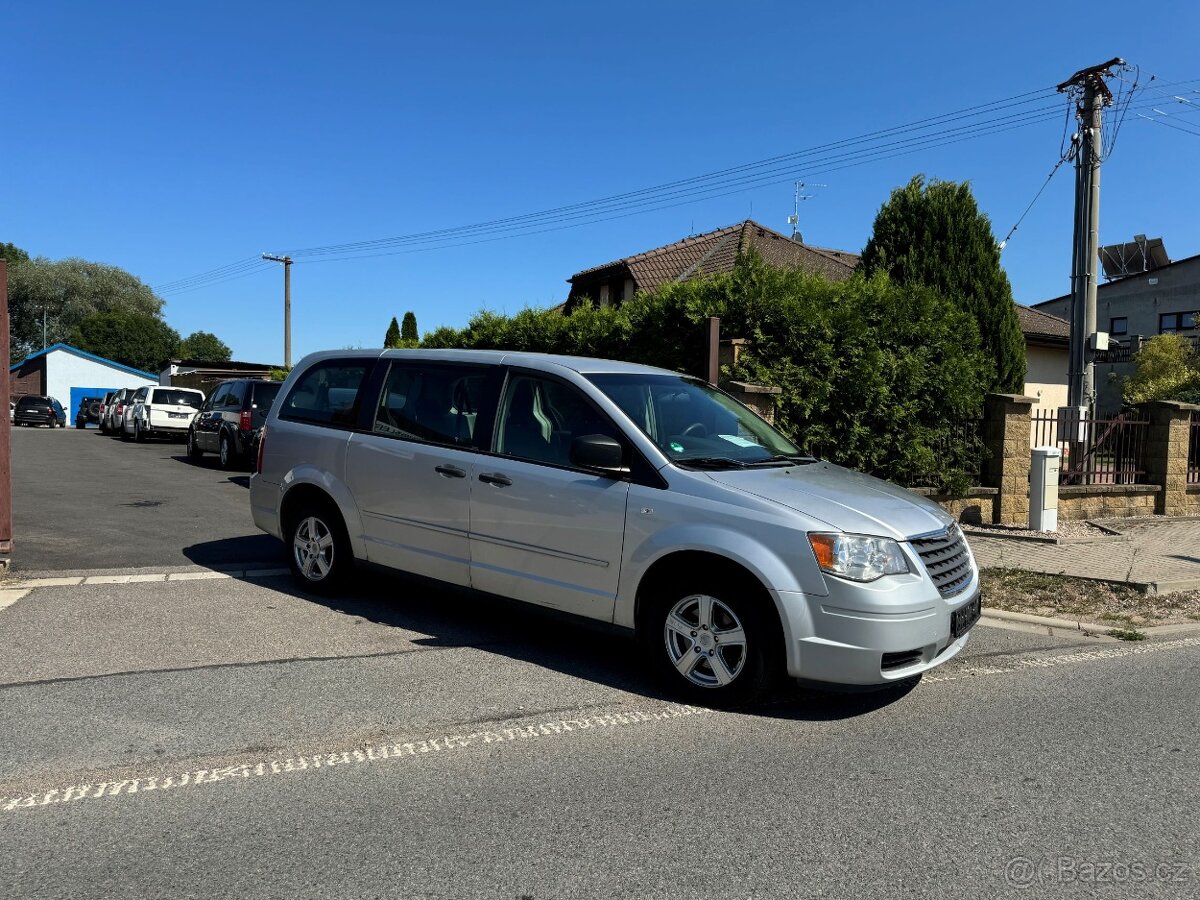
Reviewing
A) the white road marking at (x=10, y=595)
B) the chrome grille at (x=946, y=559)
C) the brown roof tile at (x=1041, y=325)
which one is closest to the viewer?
the chrome grille at (x=946, y=559)

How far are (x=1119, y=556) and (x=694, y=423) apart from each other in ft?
22.0

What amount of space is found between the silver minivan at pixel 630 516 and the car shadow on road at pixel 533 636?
13 centimetres

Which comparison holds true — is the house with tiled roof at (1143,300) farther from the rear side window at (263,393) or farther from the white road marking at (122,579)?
the white road marking at (122,579)

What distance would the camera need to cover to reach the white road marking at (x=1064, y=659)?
5516 mm

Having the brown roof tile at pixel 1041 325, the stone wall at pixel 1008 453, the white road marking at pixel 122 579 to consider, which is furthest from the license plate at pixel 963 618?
the brown roof tile at pixel 1041 325

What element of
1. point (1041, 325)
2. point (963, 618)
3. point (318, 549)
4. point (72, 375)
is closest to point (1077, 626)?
point (963, 618)

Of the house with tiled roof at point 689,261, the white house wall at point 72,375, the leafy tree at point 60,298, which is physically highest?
the leafy tree at point 60,298

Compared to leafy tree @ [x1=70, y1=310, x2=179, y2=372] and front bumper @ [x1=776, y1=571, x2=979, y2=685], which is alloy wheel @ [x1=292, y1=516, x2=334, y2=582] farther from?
leafy tree @ [x1=70, y1=310, x2=179, y2=372]

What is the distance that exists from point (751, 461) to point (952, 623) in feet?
4.67

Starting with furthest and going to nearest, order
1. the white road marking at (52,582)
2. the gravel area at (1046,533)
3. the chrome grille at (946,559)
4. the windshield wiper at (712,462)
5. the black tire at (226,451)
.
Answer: the black tire at (226,451) → the gravel area at (1046,533) → the white road marking at (52,582) → the windshield wiper at (712,462) → the chrome grille at (946,559)

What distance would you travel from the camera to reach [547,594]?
17.2 ft

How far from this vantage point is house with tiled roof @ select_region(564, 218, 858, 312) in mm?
27791

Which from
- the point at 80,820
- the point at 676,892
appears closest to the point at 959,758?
the point at 676,892

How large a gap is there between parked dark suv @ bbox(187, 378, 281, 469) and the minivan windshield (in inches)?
484
